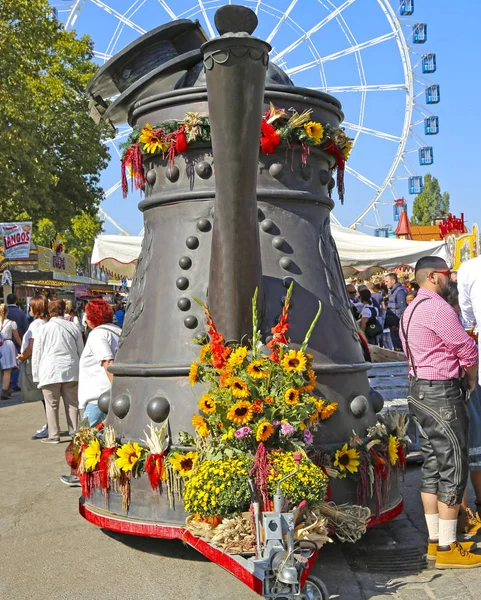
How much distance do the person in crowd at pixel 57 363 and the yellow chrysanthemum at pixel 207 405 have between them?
4.01 metres

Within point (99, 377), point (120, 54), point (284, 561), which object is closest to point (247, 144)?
point (284, 561)

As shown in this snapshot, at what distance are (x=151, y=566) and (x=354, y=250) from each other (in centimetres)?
772

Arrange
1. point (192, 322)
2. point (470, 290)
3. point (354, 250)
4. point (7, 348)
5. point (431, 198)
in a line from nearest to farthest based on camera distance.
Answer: point (192, 322), point (470, 290), point (354, 250), point (7, 348), point (431, 198)

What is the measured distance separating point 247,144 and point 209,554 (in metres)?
1.92

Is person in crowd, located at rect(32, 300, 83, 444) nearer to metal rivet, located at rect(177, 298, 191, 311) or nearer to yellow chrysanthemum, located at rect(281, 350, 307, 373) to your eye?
metal rivet, located at rect(177, 298, 191, 311)

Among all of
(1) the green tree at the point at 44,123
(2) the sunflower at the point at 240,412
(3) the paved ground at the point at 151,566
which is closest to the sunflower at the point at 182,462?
(2) the sunflower at the point at 240,412

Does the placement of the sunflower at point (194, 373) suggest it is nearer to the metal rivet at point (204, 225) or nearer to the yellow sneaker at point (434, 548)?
the metal rivet at point (204, 225)

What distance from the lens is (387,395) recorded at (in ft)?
22.9

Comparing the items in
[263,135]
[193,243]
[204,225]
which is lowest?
[193,243]

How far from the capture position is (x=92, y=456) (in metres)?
4.26

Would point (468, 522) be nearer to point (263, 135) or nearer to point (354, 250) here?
point (263, 135)

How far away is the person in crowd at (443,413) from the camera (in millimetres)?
3918

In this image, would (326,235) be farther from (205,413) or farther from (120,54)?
(120,54)

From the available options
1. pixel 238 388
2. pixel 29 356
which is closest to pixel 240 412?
pixel 238 388
